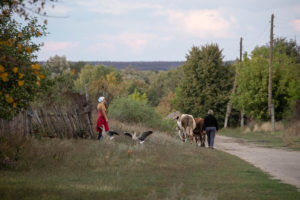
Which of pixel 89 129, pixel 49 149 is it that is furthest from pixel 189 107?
pixel 49 149

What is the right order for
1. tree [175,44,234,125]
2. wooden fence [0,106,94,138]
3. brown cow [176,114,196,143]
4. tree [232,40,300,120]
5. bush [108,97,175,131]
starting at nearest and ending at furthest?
wooden fence [0,106,94,138] → brown cow [176,114,196,143] → bush [108,97,175,131] → tree [232,40,300,120] → tree [175,44,234,125]

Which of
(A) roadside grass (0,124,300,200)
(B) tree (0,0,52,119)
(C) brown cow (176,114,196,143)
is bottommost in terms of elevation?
(A) roadside grass (0,124,300,200)

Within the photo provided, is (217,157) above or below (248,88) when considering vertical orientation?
below

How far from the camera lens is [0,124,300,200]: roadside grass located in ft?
30.5

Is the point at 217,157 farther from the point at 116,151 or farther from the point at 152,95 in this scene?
the point at 152,95

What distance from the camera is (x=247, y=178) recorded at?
12.4m

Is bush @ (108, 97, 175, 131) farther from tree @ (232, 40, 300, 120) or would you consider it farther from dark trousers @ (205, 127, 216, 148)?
tree @ (232, 40, 300, 120)

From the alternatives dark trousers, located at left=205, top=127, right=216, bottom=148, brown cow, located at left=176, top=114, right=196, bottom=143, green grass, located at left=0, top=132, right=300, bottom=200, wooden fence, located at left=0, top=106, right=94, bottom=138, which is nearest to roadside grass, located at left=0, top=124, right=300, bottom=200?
green grass, located at left=0, top=132, right=300, bottom=200

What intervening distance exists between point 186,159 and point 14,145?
5967 millimetres

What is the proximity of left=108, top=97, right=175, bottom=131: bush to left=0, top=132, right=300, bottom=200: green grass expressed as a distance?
10070 millimetres

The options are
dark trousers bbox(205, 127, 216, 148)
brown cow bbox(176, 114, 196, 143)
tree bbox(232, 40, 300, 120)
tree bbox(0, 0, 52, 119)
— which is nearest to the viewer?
tree bbox(0, 0, 52, 119)

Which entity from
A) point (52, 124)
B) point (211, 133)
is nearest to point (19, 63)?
point (52, 124)

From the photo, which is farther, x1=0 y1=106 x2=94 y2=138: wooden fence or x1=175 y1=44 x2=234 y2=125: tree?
x1=175 y1=44 x2=234 y2=125: tree

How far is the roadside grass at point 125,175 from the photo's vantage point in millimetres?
9281
